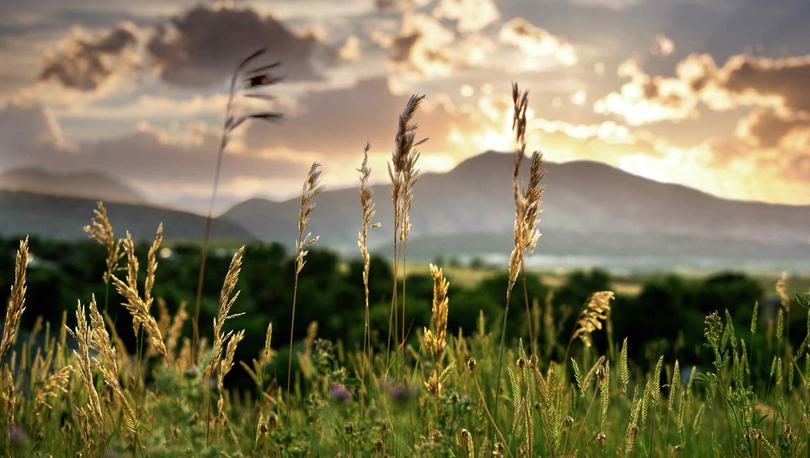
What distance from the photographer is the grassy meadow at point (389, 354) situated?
225cm

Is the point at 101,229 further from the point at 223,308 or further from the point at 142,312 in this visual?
the point at 223,308

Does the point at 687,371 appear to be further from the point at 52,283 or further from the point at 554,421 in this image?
the point at 52,283

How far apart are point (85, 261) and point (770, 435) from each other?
11845 mm

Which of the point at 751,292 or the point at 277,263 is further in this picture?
the point at 277,263

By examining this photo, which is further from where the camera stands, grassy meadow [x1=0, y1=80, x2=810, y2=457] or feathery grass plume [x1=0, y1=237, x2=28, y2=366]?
feathery grass plume [x1=0, y1=237, x2=28, y2=366]

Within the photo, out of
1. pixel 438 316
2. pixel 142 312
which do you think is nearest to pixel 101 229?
pixel 142 312

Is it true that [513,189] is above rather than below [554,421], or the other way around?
above

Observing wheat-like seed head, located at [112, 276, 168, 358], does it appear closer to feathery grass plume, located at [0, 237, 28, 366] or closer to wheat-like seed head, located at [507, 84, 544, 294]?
feathery grass plume, located at [0, 237, 28, 366]

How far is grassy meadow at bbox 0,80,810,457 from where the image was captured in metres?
2.25

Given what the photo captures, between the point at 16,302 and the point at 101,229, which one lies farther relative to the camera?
the point at 101,229

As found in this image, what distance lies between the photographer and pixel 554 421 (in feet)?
7.27

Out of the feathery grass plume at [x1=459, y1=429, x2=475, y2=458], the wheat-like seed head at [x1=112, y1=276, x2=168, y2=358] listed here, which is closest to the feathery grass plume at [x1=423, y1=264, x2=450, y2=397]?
the feathery grass plume at [x1=459, y1=429, x2=475, y2=458]

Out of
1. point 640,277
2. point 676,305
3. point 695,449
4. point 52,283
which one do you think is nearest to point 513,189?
point 695,449

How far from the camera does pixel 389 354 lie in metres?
2.87
